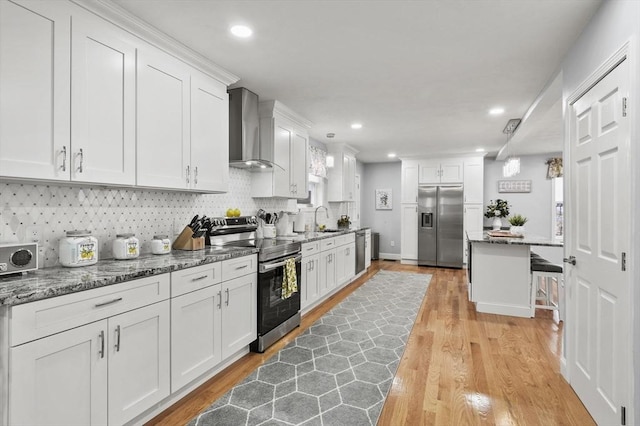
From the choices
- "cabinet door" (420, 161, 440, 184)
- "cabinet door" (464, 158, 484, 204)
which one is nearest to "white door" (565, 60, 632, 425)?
"cabinet door" (464, 158, 484, 204)

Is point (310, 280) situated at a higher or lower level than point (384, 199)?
lower

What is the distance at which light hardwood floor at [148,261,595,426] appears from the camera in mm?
2061

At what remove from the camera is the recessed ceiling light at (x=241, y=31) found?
7.39 feet

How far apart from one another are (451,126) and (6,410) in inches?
202

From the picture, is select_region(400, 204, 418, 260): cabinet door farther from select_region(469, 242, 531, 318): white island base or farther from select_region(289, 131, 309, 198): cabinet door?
select_region(289, 131, 309, 198): cabinet door

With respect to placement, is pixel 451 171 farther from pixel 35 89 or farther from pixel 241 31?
pixel 35 89

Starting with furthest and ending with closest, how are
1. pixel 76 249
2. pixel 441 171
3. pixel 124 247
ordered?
pixel 441 171
pixel 124 247
pixel 76 249

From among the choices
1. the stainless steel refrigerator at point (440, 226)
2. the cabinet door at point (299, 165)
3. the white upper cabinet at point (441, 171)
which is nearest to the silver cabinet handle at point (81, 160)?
the cabinet door at point (299, 165)

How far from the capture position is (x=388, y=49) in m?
2.54

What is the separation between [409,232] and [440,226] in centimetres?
71

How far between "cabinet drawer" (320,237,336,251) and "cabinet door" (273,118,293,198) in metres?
0.75

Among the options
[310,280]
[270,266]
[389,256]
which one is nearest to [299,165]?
[310,280]

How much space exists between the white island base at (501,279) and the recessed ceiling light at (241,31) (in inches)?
139

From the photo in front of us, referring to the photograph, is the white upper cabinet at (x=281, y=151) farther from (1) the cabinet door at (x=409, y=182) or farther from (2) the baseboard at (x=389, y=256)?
(2) the baseboard at (x=389, y=256)
